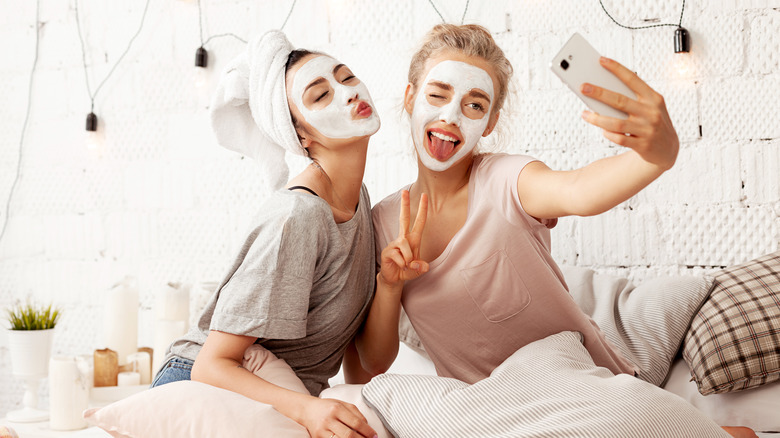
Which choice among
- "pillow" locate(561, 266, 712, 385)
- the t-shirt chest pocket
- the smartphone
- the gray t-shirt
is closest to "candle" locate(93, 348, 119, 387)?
the gray t-shirt

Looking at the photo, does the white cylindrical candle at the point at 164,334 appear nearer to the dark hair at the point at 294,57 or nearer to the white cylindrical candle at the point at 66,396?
the white cylindrical candle at the point at 66,396

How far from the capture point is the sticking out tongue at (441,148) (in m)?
1.43

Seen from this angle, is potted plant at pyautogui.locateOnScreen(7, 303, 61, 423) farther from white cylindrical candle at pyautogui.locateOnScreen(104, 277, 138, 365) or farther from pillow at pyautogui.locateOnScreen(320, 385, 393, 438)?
pillow at pyautogui.locateOnScreen(320, 385, 393, 438)

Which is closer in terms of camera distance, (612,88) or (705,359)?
(612,88)

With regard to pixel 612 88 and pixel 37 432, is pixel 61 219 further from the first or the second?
pixel 612 88

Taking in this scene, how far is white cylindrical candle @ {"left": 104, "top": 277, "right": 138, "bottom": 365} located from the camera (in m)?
2.09

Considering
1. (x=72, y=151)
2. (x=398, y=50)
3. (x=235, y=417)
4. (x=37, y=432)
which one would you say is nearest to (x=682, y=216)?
(x=398, y=50)

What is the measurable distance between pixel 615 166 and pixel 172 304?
1442 mm

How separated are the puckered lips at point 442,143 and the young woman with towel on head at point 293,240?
0.12 metres

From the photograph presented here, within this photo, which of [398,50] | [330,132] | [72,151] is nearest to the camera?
[330,132]

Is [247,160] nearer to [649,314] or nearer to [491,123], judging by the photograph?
[491,123]

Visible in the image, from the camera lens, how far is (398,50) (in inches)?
86.9

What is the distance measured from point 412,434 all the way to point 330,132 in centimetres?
63

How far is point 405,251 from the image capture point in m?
1.29
